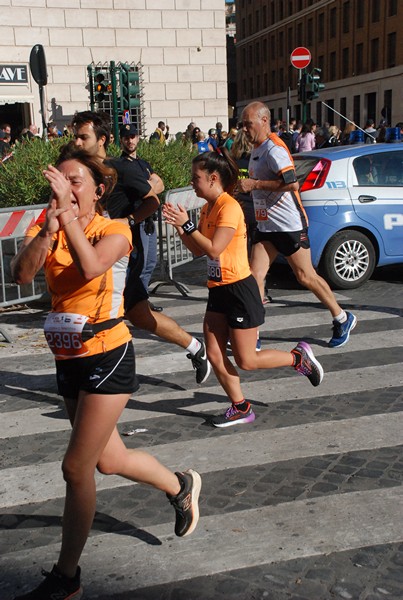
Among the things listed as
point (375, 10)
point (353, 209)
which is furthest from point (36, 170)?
point (375, 10)

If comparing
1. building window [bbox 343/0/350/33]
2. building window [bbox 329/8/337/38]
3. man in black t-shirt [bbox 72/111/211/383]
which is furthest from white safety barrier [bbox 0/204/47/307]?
building window [bbox 329/8/337/38]

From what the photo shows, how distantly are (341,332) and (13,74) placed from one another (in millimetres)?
17815

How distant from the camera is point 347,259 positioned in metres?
8.73

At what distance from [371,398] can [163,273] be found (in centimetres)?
446

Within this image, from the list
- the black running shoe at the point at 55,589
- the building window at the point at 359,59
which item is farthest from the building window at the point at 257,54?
the black running shoe at the point at 55,589

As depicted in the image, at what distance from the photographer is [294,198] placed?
21.8ft

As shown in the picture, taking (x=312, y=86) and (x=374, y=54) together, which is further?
(x=374, y=54)

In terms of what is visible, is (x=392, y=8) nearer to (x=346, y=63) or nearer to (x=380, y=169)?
(x=346, y=63)

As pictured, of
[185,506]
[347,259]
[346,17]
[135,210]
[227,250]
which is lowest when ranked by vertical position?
[185,506]

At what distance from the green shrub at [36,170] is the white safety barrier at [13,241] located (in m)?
1.47

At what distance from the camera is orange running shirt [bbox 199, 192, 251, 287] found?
15.0 ft

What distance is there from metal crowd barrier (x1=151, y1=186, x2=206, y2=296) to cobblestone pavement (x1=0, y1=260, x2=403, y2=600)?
2.58 meters

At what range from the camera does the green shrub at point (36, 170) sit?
9.49 meters

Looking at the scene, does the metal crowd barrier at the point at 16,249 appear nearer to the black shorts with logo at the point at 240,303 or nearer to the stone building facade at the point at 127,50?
the black shorts with logo at the point at 240,303
